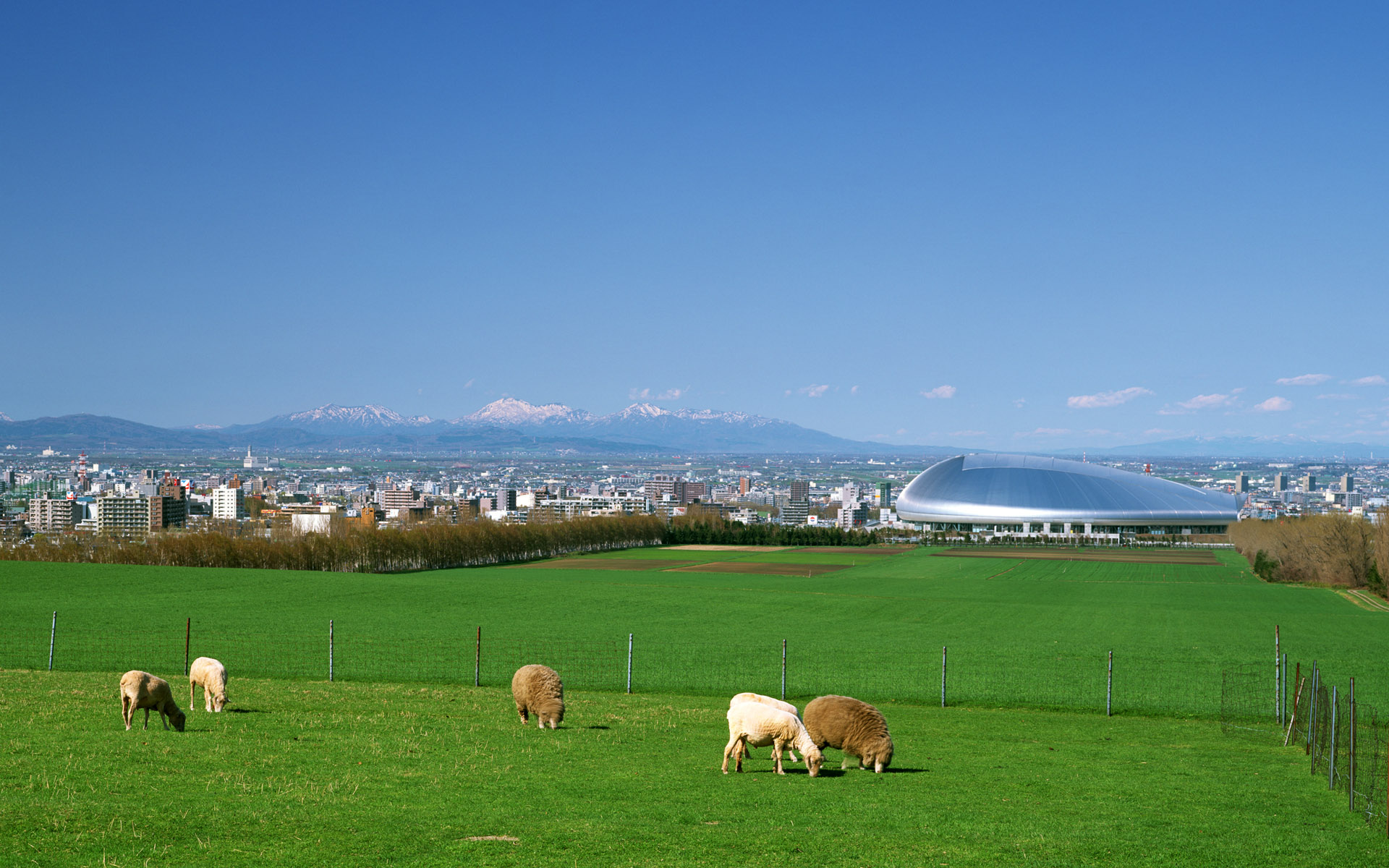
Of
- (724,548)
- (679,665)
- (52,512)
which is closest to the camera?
(679,665)

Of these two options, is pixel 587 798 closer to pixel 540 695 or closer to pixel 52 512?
pixel 540 695

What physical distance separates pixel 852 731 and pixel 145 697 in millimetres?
10720

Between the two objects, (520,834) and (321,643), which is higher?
(520,834)

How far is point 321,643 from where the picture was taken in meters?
37.2

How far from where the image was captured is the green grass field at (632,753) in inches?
480

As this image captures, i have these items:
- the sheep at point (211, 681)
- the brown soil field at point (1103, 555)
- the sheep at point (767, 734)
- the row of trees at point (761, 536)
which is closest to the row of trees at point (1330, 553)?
the brown soil field at point (1103, 555)

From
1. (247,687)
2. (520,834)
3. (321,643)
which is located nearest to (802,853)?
(520,834)

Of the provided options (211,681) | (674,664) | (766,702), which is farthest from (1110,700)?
(211,681)

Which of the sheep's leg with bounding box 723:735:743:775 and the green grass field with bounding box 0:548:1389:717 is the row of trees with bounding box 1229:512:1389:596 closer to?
the green grass field with bounding box 0:548:1389:717

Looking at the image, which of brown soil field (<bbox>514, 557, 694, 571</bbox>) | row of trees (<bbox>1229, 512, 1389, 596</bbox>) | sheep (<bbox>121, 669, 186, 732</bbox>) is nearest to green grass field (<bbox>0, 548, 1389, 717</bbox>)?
row of trees (<bbox>1229, 512, 1389, 596</bbox>)

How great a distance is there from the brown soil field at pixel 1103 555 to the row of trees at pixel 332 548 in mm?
44648

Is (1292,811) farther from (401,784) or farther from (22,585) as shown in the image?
(22,585)

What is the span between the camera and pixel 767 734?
16391 millimetres

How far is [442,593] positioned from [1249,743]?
47411 mm
